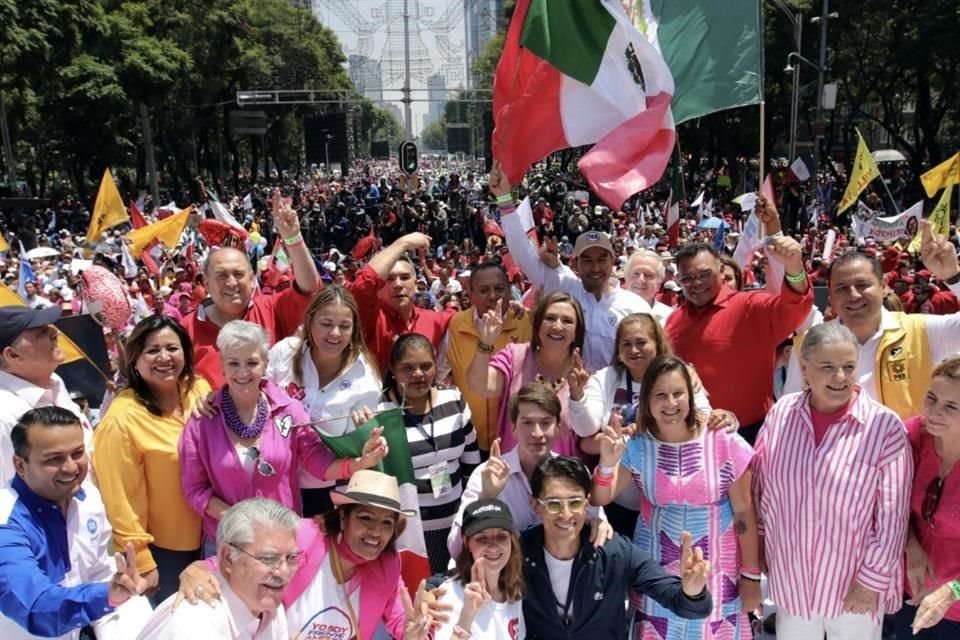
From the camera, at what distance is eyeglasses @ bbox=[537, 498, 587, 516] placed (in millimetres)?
3062

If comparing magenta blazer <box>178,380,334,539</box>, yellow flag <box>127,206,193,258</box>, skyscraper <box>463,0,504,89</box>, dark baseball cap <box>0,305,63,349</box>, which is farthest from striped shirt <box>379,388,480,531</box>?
skyscraper <box>463,0,504,89</box>

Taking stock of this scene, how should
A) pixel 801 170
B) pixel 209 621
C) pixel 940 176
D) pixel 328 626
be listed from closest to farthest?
pixel 209 621
pixel 328 626
pixel 940 176
pixel 801 170

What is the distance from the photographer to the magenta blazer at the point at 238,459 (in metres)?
3.24

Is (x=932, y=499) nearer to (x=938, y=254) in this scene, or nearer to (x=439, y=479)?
(x=938, y=254)

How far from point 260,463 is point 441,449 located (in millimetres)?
837

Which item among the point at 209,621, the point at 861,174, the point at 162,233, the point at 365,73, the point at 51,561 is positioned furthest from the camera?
the point at 365,73

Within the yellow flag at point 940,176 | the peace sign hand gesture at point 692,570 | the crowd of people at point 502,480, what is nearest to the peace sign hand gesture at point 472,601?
the crowd of people at point 502,480

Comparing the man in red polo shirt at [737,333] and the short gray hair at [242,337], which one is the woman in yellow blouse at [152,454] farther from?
the man in red polo shirt at [737,333]

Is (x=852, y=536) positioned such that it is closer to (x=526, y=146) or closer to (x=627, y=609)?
(x=627, y=609)

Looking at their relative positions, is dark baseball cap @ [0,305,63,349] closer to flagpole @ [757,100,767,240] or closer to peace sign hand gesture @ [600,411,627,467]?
peace sign hand gesture @ [600,411,627,467]

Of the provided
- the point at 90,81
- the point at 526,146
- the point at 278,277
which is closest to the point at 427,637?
the point at 526,146

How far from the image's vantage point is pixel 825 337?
3033 mm

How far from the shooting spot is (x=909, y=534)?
317 cm

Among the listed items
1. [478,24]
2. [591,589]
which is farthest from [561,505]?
[478,24]
